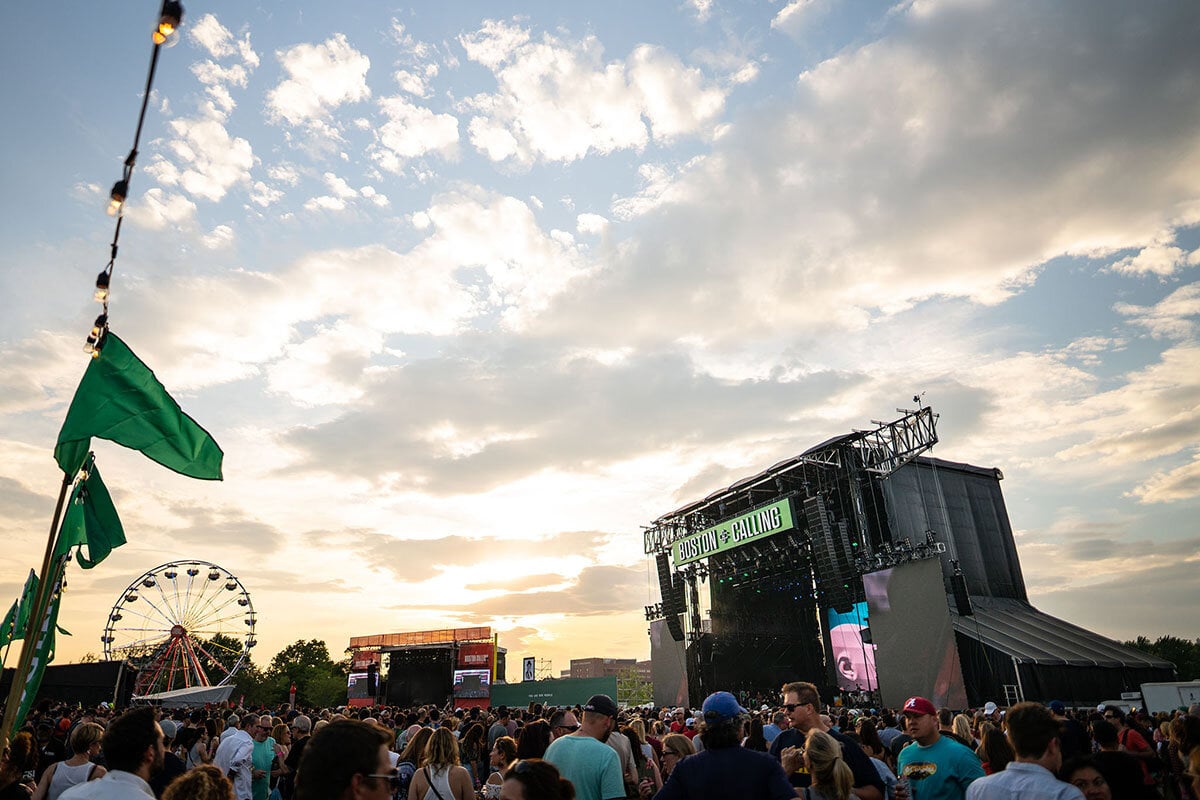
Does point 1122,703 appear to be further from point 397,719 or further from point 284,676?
point 284,676

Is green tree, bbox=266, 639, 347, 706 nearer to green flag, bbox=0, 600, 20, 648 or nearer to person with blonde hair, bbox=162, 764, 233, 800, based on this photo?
green flag, bbox=0, 600, 20, 648

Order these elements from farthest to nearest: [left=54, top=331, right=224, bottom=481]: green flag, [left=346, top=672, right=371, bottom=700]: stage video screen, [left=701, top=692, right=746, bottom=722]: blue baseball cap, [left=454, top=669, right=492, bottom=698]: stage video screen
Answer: [left=346, top=672, right=371, bottom=700]: stage video screen
[left=454, top=669, right=492, bottom=698]: stage video screen
[left=54, top=331, right=224, bottom=481]: green flag
[left=701, top=692, right=746, bottom=722]: blue baseball cap

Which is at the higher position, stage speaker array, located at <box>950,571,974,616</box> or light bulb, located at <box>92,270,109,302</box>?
light bulb, located at <box>92,270,109,302</box>

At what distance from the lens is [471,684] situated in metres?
47.3

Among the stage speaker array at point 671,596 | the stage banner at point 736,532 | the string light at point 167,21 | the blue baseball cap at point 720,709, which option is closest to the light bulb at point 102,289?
→ the string light at point 167,21

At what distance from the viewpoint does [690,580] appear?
39594mm

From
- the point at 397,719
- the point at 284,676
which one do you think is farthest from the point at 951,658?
the point at 284,676

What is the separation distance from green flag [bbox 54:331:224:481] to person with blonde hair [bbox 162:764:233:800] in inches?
127

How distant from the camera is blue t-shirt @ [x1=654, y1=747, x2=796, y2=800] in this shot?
3.78m

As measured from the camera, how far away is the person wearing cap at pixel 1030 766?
11.3 ft

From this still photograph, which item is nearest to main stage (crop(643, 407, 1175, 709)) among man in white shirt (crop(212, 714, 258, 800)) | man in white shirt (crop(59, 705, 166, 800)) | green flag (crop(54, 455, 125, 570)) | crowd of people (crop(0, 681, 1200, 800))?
crowd of people (crop(0, 681, 1200, 800))

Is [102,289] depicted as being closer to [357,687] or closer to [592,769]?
[592,769]

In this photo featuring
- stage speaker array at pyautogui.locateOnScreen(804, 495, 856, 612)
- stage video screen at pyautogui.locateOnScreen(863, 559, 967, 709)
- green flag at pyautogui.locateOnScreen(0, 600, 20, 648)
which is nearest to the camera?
green flag at pyautogui.locateOnScreen(0, 600, 20, 648)

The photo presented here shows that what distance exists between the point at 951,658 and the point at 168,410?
2791 centimetres
